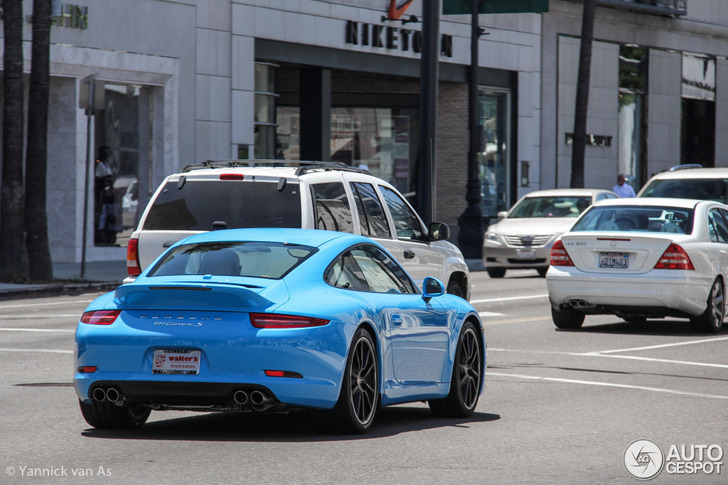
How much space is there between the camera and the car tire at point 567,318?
656 inches

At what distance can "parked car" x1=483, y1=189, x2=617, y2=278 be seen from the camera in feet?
86.0

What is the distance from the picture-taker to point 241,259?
8773 mm

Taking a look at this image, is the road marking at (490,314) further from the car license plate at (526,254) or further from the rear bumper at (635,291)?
the car license plate at (526,254)

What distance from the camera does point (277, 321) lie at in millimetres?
8000

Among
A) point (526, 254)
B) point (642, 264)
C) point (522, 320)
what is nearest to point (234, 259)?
point (642, 264)

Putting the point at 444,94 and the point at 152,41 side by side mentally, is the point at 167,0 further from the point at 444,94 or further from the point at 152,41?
the point at 444,94

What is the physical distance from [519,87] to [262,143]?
11898 mm

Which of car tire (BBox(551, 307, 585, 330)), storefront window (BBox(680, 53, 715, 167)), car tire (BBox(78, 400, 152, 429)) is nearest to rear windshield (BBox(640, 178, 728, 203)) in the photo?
car tire (BBox(551, 307, 585, 330))

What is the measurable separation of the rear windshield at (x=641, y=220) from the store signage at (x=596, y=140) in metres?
28.8

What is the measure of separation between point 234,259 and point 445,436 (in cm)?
175

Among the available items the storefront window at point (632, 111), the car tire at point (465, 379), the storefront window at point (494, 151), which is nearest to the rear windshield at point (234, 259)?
the car tire at point (465, 379)

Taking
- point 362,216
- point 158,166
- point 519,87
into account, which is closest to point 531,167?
point 519,87

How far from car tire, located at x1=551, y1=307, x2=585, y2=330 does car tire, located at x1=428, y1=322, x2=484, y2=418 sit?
270 inches

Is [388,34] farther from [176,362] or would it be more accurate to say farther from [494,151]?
[176,362]
